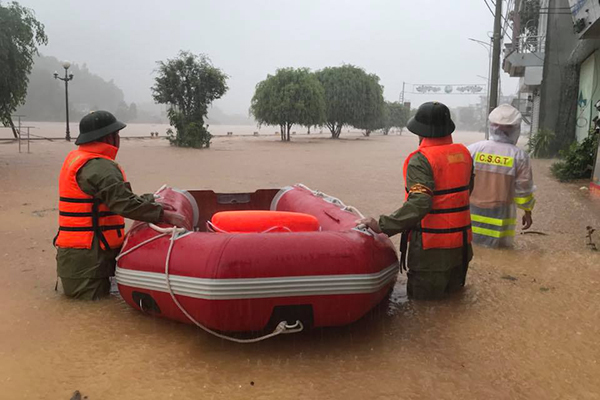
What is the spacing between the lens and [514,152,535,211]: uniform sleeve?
5.06 meters

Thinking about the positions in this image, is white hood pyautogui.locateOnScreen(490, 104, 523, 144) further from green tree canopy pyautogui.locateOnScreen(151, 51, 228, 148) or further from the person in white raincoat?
green tree canopy pyautogui.locateOnScreen(151, 51, 228, 148)

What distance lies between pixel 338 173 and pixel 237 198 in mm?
9290

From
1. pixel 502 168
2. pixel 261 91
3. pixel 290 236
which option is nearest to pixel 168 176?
pixel 502 168

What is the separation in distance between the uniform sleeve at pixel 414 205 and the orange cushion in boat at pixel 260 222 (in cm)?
71

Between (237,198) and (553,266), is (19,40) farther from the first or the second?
(553,266)

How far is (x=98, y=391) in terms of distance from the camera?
2652 mm

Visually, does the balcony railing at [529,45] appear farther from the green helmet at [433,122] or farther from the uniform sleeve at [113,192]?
the uniform sleeve at [113,192]


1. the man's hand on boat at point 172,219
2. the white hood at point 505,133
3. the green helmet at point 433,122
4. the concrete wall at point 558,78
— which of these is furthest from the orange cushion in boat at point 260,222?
the concrete wall at point 558,78

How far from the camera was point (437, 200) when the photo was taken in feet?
11.9

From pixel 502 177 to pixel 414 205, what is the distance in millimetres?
2205

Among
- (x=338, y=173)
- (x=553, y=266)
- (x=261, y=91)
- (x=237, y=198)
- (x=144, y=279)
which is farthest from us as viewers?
(x=261, y=91)

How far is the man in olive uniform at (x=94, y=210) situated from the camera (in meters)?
3.57

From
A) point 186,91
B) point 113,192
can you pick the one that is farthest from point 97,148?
point 186,91

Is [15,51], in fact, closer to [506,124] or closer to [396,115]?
[506,124]
